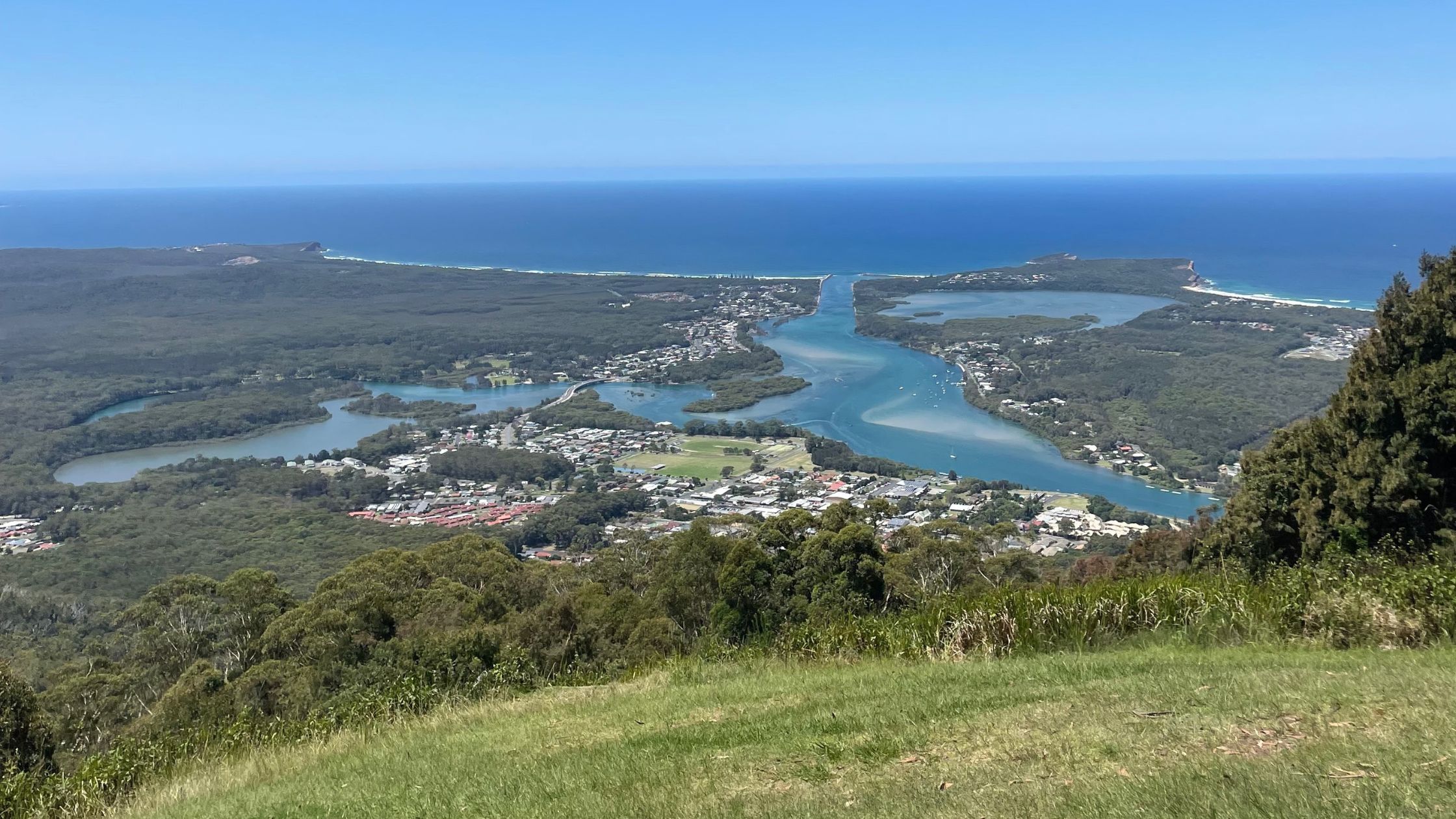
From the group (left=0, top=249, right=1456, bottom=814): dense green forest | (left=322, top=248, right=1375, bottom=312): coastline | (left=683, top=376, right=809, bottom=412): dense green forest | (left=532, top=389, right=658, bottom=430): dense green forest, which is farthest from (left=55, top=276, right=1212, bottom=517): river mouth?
(left=322, top=248, right=1375, bottom=312): coastline

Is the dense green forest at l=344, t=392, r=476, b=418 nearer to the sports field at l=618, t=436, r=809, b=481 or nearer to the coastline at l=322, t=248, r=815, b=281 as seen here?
the sports field at l=618, t=436, r=809, b=481

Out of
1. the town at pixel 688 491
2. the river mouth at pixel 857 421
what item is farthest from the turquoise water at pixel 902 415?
the town at pixel 688 491

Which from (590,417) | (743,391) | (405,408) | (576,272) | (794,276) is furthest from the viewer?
(576,272)

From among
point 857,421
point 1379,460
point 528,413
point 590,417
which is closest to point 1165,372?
point 857,421

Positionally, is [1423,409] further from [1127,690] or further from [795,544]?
[795,544]

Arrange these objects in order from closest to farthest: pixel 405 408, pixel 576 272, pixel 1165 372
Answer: pixel 1165 372, pixel 405 408, pixel 576 272

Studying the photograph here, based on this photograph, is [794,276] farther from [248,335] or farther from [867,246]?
[248,335]

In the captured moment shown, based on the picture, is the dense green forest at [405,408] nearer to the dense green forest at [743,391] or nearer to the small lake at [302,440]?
the small lake at [302,440]
